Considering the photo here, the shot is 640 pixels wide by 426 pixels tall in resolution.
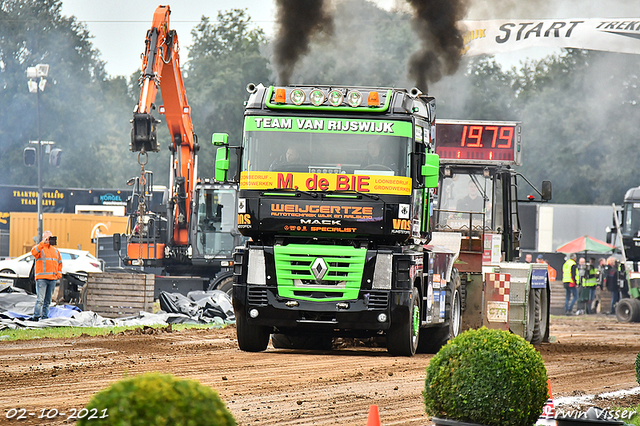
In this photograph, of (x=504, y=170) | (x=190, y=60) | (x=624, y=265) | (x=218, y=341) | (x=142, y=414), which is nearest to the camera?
(x=142, y=414)

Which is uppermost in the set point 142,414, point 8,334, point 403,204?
point 403,204

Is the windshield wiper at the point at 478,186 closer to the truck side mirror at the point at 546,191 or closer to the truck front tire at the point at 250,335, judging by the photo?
the truck side mirror at the point at 546,191

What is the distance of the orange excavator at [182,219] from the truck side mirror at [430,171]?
454 inches

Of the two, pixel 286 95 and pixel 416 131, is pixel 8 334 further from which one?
pixel 416 131

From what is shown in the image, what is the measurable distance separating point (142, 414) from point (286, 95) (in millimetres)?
9774

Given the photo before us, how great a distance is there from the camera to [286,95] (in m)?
12.7

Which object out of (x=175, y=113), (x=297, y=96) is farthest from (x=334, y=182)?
(x=175, y=113)

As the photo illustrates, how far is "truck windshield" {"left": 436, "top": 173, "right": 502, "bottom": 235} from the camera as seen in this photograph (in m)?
16.4

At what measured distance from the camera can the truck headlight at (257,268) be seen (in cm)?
1243

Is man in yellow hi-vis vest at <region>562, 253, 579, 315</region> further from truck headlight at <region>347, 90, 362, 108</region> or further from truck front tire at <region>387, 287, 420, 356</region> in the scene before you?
truck headlight at <region>347, 90, 362, 108</region>

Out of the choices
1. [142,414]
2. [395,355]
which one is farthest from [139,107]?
[142,414]

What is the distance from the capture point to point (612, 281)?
3381 centimetres

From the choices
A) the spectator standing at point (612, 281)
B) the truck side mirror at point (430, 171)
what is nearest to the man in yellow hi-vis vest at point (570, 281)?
the spectator standing at point (612, 281)

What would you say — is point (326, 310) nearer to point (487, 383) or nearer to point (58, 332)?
point (487, 383)
